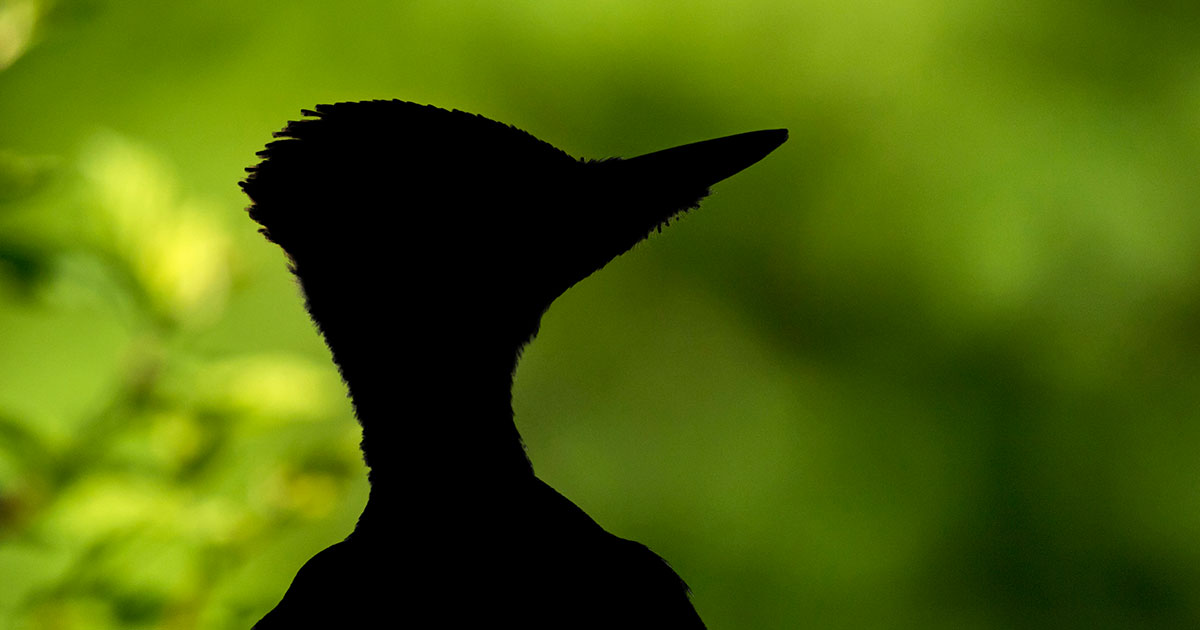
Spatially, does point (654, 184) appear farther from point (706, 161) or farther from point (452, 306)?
point (452, 306)

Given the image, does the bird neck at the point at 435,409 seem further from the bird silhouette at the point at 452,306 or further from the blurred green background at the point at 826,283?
the blurred green background at the point at 826,283

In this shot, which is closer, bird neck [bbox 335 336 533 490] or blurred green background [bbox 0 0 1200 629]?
bird neck [bbox 335 336 533 490]

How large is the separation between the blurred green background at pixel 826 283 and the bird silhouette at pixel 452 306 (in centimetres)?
118

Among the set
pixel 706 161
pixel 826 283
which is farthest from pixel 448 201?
pixel 826 283

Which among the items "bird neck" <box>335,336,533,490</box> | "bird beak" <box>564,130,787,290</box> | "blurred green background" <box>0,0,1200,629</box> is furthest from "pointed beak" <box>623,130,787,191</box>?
"blurred green background" <box>0,0,1200,629</box>

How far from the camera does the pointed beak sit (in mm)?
927

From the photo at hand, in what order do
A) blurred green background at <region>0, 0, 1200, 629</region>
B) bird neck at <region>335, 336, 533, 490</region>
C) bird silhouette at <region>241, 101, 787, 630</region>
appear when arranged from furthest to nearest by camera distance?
1. blurred green background at <region>0, 0, 1200, 629</region>
2. bird neck at <region>335, 336, 533, 490</region>
3. bird silhouette at <region>241, 101, 787, 630</region>

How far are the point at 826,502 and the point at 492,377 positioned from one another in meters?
1.50

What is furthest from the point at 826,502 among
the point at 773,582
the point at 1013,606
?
the point at 1013,606

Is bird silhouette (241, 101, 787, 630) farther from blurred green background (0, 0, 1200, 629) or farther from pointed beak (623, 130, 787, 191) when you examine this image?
blurred green background (0, 0, 1200, 629)

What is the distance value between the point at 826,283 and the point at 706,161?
166 cm

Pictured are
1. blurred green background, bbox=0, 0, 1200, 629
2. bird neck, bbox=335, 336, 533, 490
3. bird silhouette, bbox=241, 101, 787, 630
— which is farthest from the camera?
blurred green background, bbox=0, 0, 1200, 629

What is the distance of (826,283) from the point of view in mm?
2555

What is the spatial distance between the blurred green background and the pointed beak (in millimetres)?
1360
